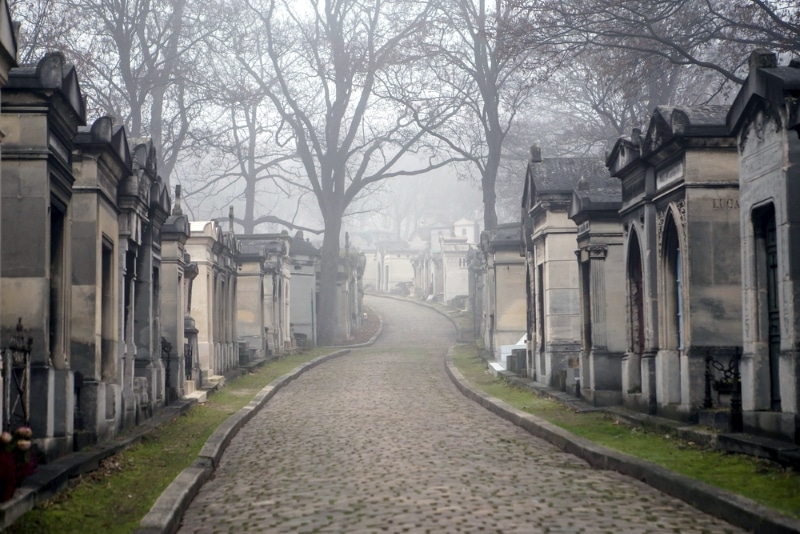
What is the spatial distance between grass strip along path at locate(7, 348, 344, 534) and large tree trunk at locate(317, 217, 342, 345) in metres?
24.7

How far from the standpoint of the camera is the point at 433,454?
10969 millimetres

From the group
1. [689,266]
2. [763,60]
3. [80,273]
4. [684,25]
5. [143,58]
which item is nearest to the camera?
[763,60]

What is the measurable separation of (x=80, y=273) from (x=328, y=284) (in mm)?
29258

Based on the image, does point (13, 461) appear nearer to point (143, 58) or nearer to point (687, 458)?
point (687, 458)

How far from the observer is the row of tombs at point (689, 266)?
9594mm

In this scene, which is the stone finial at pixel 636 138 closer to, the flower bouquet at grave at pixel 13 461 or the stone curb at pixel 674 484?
the stone curb at pixel 674 484

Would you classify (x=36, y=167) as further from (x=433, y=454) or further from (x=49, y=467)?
(x=433, y=454)

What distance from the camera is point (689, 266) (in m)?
12.3

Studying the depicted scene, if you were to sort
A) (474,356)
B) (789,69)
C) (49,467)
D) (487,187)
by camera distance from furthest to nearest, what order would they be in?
(487,187), (474,356), (789,69), (49,467)

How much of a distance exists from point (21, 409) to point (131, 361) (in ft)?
15.3

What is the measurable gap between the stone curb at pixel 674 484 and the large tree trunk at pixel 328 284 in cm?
2660

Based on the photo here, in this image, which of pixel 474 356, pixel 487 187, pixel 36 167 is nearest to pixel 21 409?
pixel 36 167

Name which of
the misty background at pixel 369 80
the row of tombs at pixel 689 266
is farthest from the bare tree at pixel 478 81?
the row of tombs at pixel 689 266

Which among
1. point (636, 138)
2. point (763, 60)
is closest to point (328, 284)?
point (636, 138)
